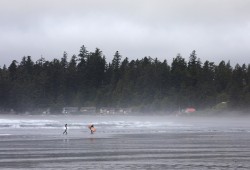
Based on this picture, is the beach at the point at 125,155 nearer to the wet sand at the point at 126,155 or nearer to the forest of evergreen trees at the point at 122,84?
the wet sand at the point at 126,155

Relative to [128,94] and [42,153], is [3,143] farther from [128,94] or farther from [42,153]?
[128,94]

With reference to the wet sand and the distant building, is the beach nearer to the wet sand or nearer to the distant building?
the wet sand

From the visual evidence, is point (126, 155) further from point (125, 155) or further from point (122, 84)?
point (122, 84)

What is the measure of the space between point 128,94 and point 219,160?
12500cm

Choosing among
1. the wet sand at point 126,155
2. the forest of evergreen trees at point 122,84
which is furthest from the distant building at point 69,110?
the wet sand at point 126,155

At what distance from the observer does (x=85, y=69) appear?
17550 centimetres

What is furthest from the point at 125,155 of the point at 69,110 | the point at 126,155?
Result: the point at 69,110

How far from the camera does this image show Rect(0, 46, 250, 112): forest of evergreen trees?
144 meters

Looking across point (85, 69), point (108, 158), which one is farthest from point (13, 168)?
point (85, 69)

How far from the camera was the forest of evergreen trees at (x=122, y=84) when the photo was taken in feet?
473

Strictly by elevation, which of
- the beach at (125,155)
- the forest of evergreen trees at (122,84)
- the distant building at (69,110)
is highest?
the forest of evergreen trees at (122,84)

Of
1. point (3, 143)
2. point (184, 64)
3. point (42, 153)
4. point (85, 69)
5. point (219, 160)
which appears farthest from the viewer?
point (85, 69)

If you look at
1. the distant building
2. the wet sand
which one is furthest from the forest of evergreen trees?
the wet sand

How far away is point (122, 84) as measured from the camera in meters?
161
